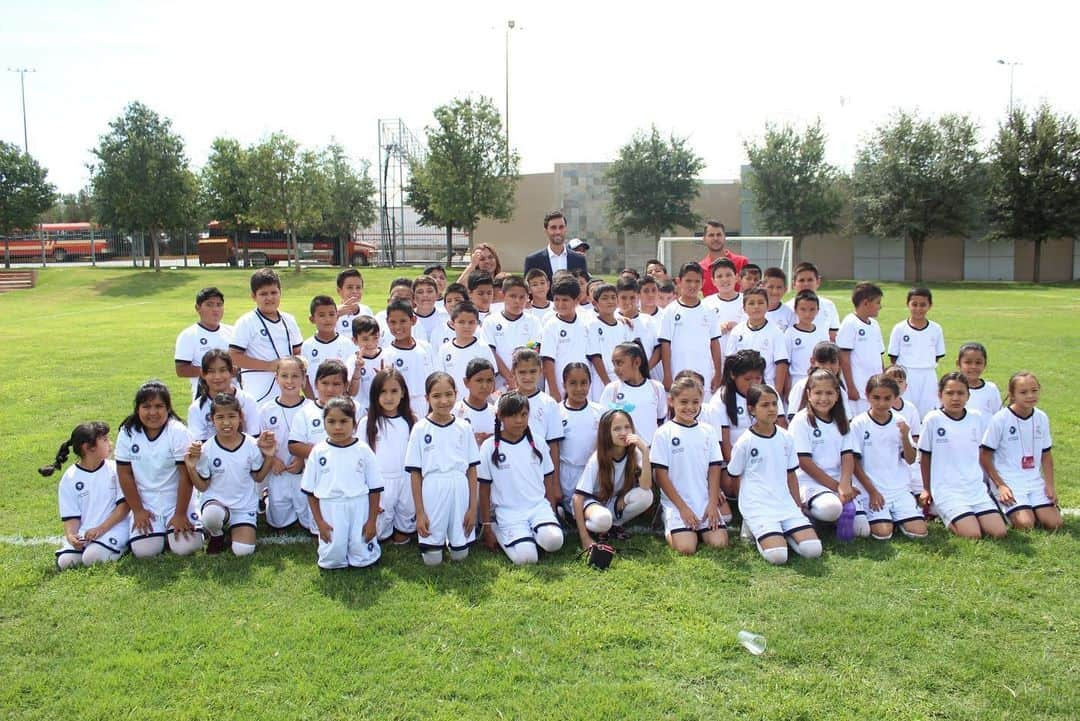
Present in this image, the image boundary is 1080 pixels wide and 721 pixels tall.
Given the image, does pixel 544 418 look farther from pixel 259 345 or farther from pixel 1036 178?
pixel 1036 178

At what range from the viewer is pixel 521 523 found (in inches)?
180

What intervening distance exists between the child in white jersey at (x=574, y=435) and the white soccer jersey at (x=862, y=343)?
2.43m

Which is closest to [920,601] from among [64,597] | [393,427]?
[393,427]

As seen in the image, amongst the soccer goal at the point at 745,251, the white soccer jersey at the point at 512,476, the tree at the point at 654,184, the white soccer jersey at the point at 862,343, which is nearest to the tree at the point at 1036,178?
the soccer goal at the point at 745,251

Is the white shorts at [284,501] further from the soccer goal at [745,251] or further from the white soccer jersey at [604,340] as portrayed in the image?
the soccer goal at [745,251]

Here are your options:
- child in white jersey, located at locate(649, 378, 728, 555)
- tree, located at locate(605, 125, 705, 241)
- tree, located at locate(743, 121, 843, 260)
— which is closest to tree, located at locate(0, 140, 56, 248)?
tree, located at locate(605, 125, 705, 241)

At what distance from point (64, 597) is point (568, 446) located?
294 cm

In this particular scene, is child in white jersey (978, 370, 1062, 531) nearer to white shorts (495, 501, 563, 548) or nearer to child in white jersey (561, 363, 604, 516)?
child in white jersey (561, 363, 604, 516)

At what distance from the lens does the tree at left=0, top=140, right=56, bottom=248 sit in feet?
103

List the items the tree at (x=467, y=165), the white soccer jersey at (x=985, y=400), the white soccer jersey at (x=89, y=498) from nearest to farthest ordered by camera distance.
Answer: the white soccer jersey at (x=89, y=498)
the white soccer jersey at (x=985, y=400)
the tree at (x=467, y=165)

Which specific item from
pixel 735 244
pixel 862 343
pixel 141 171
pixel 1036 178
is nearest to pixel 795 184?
pixel 735 244

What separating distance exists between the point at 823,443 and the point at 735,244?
96.5ft

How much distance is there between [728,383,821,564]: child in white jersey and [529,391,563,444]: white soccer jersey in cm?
112

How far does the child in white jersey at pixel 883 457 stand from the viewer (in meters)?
4.80
